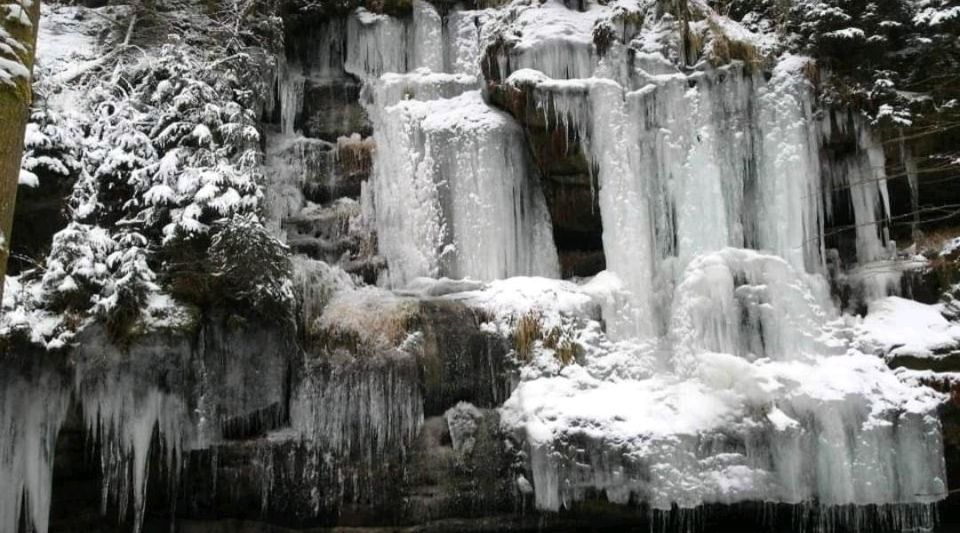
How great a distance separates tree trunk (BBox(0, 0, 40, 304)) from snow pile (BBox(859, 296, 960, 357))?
9880 millimetres

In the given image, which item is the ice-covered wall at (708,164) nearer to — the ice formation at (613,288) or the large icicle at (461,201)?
the ice formation at (613,288)

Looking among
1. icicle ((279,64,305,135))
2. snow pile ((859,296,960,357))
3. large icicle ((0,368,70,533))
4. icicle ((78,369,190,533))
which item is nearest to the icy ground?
snow pile ((859,296,960,357))

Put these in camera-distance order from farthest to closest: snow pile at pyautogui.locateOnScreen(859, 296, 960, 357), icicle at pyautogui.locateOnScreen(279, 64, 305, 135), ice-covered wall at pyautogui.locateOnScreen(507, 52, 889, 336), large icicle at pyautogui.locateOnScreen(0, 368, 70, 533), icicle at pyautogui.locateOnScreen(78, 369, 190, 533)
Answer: icicle at pyautogui.locateOnScreen(279, 64, 305, 135) → ice-covered wall at pyautogui.locateOnScreen(507, 52, 889, 336) → snow pile at pyautogui.locateOnScreen(859, 296, 960, 357) → icicle at pyautogui.locateOnScreen(78, 369, 190, 533) → large icicle at pyautogui.locateOnScreen(0, 368, 70, 533)

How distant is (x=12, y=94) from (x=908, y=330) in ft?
33.9

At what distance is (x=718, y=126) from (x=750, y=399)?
402 centimetres

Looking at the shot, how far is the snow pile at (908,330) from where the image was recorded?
10203 millimetres

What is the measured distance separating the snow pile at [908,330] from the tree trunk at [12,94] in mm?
9880

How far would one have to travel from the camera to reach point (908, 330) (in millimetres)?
10500

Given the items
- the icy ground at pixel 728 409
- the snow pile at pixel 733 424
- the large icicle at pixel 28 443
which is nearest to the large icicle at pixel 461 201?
the icy ground at pixel 728 409

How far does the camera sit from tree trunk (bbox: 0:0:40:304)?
10.2 feet

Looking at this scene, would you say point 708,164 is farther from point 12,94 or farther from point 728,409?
point 12,94

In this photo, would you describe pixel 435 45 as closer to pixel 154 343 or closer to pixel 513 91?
pixel 513 91

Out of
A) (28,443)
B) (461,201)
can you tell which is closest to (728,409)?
(461,201)

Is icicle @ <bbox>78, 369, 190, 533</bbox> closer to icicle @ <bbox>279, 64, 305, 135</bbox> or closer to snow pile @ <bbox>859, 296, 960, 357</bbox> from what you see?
icicle @ <bbox>279, 64, 305, 135</bbox>
